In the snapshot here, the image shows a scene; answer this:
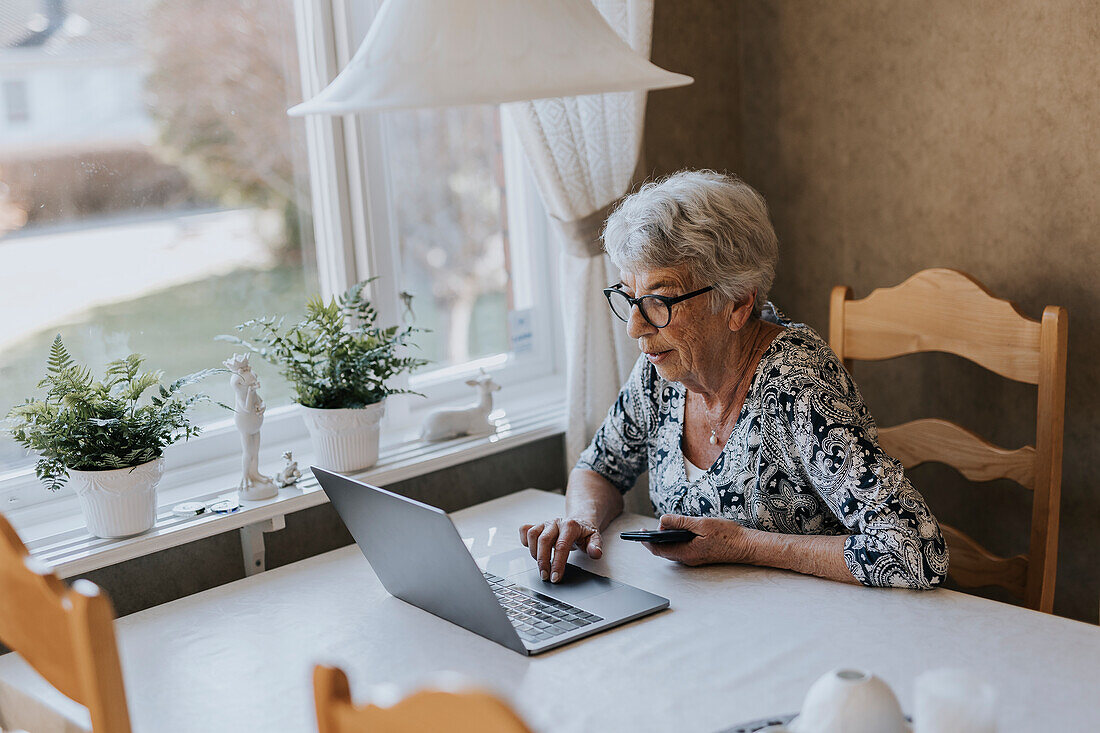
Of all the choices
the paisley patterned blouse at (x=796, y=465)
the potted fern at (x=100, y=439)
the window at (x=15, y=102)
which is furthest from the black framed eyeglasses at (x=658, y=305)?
the window at (x=15, y=102)

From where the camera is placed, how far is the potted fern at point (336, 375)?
188 centimetres

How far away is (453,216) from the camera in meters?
2.33

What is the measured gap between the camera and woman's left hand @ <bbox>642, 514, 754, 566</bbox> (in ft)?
5.19

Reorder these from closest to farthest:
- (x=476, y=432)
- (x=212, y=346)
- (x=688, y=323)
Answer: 1. (x=688, y=323)
2. (x=212, y=346)
3. (x=476, y=432)

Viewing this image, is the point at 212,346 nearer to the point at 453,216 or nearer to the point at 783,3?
the point at 453,216

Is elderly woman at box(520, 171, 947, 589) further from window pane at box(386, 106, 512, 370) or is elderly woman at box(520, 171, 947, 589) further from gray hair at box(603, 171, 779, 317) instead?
window pane at box(386, 106, 512, 370)

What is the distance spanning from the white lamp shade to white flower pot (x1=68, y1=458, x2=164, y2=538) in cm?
73

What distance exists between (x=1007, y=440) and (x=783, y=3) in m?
1.12

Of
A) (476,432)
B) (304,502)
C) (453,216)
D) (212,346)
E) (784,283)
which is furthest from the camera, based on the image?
(784,283)

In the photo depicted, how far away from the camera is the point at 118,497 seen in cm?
163

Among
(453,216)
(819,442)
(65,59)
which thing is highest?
(65,59)

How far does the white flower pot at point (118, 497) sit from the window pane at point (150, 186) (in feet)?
0.88

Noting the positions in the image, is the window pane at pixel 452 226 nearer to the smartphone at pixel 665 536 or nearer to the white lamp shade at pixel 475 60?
the smartphone at pixel 665 536

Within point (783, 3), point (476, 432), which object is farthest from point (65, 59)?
point (783, 3)
